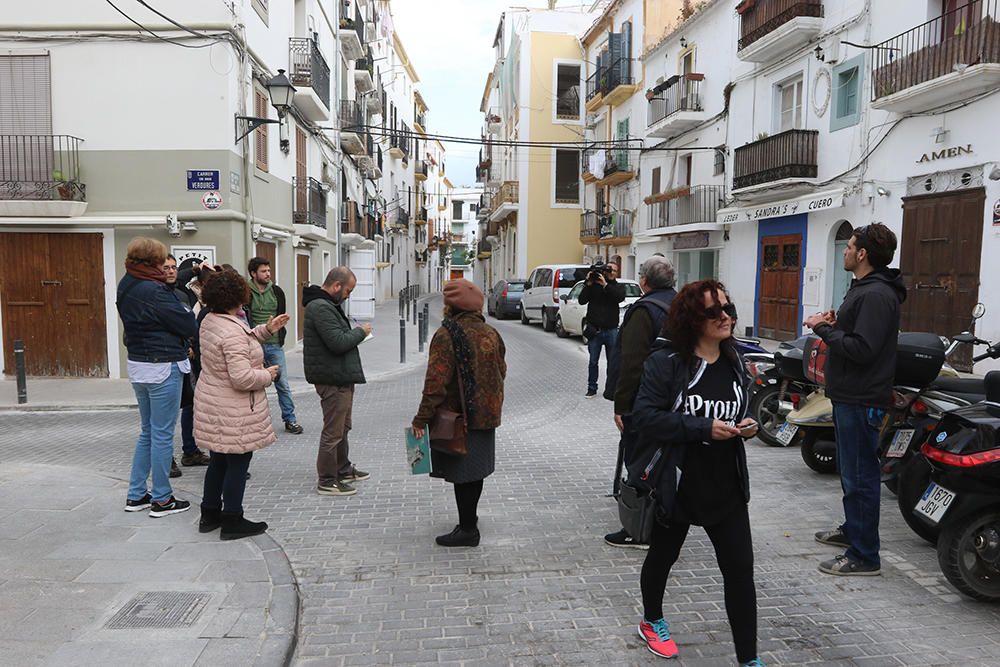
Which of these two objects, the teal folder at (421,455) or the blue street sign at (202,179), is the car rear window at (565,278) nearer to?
the blue street sign at (202,179)

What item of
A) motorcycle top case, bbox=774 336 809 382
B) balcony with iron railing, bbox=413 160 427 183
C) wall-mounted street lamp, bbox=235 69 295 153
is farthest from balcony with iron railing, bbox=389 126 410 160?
motorcycle top case, bbox=774 336 809 382

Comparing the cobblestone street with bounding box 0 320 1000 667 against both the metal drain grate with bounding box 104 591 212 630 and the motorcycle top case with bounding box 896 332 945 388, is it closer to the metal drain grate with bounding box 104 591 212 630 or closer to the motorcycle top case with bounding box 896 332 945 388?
the metal drain grate with bounding box 104 591 212 630

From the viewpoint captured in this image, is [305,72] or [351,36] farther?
[351,36]

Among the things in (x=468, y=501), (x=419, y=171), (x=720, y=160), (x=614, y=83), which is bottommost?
(x=468, y=501)

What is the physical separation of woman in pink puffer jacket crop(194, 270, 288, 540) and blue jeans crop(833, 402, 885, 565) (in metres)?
3.43

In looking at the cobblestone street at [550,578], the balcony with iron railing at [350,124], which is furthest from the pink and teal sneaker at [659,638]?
the balcony with iron railing at [350,124]

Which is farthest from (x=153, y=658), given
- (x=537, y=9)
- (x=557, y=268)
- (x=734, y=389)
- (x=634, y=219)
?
(x=537, y=9)

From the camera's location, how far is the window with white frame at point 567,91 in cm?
3656

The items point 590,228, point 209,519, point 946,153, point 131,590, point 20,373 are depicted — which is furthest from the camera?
point 590,228

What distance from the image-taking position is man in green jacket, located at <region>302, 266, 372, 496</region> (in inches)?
216

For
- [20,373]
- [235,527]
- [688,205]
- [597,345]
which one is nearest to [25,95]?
[20,373]

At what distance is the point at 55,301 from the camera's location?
452 inches

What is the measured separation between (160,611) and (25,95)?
10756mm

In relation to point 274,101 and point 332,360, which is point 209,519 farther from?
point 274,101
